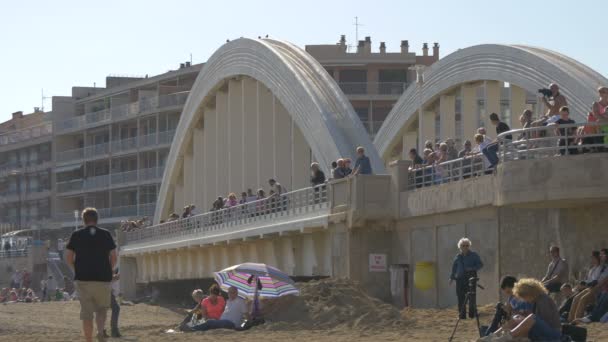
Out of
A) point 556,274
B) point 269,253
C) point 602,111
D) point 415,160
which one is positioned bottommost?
point 556,274

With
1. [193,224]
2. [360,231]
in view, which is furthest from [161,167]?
[360,231]

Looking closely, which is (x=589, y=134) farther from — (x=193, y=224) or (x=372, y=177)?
(x=193, y=224)

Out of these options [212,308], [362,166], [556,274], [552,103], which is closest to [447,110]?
[362,166]

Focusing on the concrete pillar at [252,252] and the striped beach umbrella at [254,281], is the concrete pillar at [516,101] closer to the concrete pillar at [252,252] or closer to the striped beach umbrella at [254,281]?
the concrete pillar at [252,252]

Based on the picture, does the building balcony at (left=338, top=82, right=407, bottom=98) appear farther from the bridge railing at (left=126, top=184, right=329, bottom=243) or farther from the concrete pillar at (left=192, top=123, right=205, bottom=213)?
the bridge railing at (left=126, top=184, right=329, bottom=243)

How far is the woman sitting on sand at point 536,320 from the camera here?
17.6 metres

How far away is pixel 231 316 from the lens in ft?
85.0

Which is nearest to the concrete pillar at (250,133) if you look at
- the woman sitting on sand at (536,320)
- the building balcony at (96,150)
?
the building balcony at (96,150)

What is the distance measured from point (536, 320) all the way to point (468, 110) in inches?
1435

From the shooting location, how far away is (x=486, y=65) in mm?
49656

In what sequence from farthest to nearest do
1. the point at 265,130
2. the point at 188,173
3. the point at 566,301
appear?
the point at 188,173, the point at 265,130, the point at 566,301

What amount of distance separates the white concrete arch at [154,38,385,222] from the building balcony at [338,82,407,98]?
21.9 metres

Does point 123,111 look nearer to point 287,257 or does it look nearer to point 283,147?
point 283,147

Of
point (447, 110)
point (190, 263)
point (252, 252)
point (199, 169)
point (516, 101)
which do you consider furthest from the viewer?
point (199, 169)
